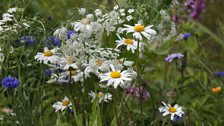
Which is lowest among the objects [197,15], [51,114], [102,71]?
[51,114]

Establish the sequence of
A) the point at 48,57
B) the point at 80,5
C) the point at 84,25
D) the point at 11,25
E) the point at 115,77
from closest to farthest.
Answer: the point at 115,77, the point at 84,25, the point at 48,57, the point at 11,25, the point at 80,5

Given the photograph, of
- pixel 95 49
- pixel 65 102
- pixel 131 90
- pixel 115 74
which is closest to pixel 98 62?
pixel 95 49

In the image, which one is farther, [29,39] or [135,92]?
[135,92]

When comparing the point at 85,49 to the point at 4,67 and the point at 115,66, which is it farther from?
the point at 4,67

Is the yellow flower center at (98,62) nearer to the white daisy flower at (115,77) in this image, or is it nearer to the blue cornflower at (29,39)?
the white daisy flower at (115,77)

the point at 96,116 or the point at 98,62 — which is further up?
the point at 98,62

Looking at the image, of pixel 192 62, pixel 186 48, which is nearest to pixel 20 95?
pixel 186 48

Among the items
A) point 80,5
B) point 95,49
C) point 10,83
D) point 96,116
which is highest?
point 80,5

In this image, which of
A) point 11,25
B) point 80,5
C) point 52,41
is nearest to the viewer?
point 11,25

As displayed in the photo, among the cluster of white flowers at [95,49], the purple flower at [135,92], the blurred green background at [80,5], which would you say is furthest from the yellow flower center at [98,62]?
the purple flower at [135,92]

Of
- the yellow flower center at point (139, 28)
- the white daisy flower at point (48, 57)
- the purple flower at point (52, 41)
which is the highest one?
the yellow flower center at point (139, 28)

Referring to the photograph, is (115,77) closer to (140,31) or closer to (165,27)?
(140,31)
